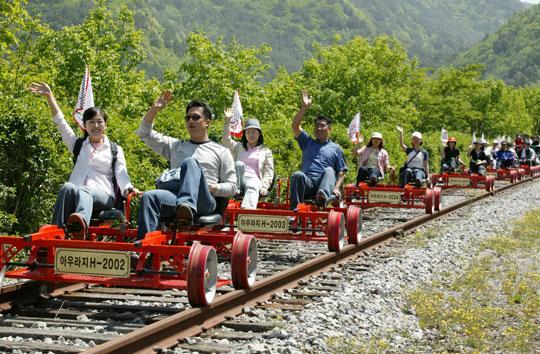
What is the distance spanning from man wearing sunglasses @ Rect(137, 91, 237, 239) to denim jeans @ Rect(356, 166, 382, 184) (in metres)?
7.96

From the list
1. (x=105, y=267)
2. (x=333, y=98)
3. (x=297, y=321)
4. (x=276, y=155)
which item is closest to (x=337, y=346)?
(x=297, y=321)

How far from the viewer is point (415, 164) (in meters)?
15.6

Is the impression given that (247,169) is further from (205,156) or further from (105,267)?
(105,267)

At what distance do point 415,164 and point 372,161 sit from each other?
1.43m

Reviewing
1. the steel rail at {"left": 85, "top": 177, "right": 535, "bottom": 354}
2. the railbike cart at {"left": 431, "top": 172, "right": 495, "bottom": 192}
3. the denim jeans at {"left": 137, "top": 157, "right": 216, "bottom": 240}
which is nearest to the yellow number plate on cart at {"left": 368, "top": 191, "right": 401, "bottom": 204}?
the steel rail at {"left": 85, "top": 177, "right": 535, "bottom": 354}

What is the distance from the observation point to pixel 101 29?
29469mm

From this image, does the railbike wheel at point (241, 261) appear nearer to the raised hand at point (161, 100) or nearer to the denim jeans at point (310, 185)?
the raised hand at point (161, 100)

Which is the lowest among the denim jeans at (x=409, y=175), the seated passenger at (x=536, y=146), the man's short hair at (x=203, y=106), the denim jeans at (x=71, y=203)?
the denim jeans at (x=71, y=203)

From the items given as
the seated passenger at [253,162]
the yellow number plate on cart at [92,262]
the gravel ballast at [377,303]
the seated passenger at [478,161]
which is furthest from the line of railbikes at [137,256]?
the seated passenger at [478,161]

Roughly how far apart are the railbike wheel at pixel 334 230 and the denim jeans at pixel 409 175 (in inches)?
261

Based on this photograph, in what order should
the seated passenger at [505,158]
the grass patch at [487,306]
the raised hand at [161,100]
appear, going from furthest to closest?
1. the seated passenger at [505,158]
2. the raised hand at [161,100]
3. the grass patch at [487,306]

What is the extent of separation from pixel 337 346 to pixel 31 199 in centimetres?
517

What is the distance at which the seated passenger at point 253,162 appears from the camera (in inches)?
376

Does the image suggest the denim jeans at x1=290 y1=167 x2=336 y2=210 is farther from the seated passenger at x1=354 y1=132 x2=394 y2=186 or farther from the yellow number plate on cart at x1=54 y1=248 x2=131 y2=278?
the seated passenger at x1=354 y1=132 x2=394 y2=186
